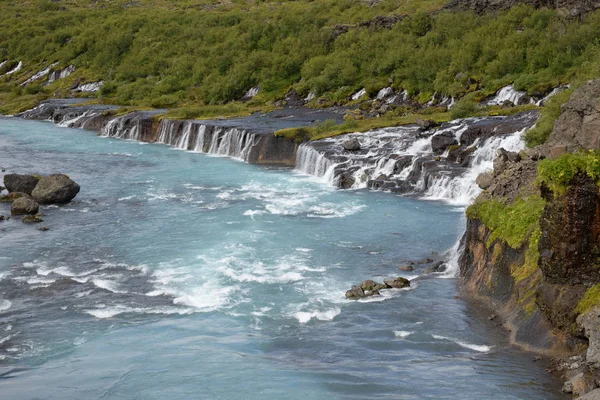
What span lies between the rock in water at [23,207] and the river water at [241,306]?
102cm

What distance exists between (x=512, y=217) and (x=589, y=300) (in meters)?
5.61

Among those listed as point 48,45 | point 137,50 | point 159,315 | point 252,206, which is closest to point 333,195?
point 252,206

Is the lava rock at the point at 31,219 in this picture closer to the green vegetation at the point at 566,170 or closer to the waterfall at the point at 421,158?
the waterfall at the point at 421,158

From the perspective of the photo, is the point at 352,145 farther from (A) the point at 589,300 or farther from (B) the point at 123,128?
(A) the point at 589,300

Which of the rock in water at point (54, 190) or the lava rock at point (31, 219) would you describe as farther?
the rock in water at point (54, 190)

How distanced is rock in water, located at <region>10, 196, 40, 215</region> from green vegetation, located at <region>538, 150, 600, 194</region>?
1210 inches

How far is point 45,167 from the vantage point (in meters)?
59.5

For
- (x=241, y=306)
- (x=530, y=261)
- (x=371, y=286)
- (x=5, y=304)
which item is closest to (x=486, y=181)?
(x=371, y=286)

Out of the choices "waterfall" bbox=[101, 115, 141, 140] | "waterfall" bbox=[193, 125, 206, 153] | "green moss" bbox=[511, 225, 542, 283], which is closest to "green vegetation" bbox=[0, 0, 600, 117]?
"waterfall" bbox=[101, 115, 141, 140]

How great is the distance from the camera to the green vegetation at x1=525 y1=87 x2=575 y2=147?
35.6m

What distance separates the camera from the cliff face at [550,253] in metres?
21.8

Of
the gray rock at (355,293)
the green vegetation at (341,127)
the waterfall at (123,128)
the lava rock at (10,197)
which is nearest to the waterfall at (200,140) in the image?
the green vegetation at (341,127)

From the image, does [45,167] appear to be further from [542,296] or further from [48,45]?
[48,45]

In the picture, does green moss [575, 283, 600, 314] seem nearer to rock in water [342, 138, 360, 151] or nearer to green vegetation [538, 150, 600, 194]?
green vegetation [538, 150, 600, 194]
